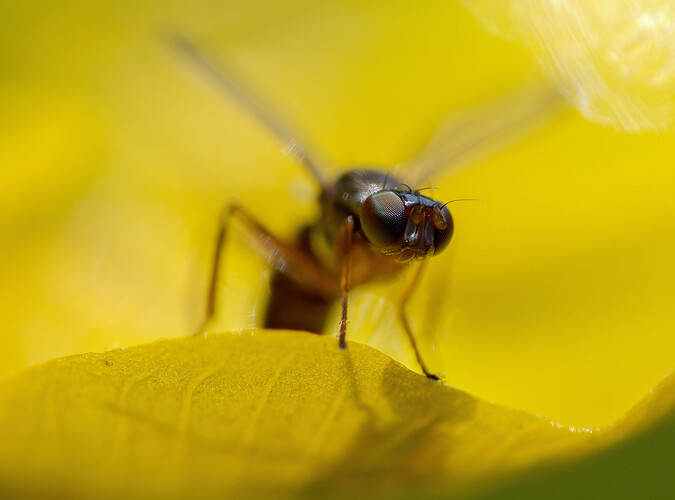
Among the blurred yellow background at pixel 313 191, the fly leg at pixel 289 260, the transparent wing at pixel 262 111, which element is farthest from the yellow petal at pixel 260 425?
the transparent wing at pixel 262 111

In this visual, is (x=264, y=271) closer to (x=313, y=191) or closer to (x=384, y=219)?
(x=313, y=191)

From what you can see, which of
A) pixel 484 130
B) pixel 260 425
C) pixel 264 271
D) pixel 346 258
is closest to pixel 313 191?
pixel 264 271

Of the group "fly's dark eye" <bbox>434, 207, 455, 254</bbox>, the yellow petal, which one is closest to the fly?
"fly's dark eye" <bbox>434, 207, 455, 254</bbox>

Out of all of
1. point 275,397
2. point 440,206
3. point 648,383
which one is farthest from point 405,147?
point 275,397

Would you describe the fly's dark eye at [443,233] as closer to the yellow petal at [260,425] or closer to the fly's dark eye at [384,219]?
the fly's dark eye at [384,219]

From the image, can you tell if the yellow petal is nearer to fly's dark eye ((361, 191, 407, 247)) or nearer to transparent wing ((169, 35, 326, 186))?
fly's dark eye ((361, 191, 407, 247))

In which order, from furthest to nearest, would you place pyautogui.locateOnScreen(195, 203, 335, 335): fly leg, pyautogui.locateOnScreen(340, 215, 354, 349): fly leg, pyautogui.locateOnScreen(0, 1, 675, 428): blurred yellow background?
pyautogui.locateOnScreen(195, 203, 335, 335): fly leg → pyautogui.locateOnScreen(0, 1, 675, 428): blurred yellow background → pyautogui.locateOnScreen(340, 215, 354, 349): fly leg

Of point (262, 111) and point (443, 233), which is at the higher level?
point (262, 111)

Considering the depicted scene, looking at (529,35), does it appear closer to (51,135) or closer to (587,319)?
(587,319)
